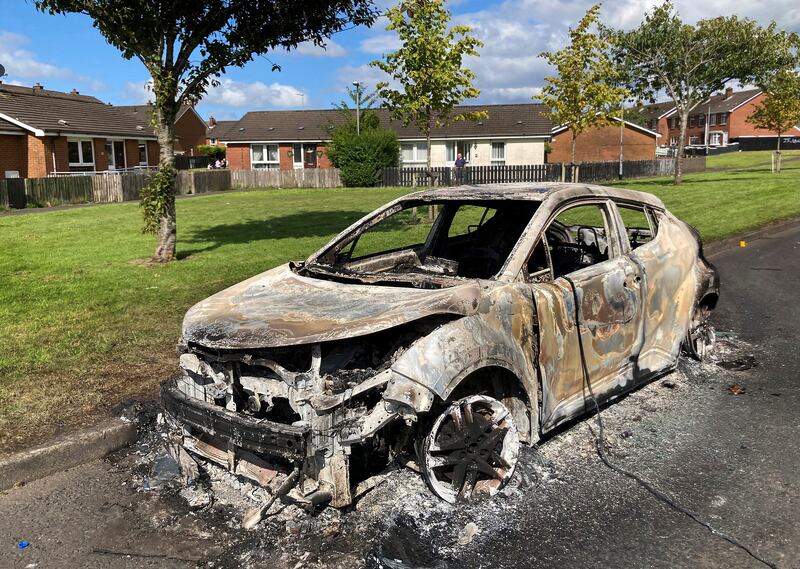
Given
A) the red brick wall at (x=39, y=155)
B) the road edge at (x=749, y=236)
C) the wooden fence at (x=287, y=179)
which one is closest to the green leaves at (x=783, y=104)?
the road edge at (x=749, y=236)

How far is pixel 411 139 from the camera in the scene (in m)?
46.0

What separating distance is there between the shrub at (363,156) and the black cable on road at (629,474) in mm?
31948

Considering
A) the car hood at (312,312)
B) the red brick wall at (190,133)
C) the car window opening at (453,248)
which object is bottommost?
the car hood at (312,312)

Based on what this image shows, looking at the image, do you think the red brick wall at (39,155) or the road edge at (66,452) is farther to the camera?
the red brick wall at (39,155)

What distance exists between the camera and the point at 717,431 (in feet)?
15.1

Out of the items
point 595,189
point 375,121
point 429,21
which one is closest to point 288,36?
point 429,21

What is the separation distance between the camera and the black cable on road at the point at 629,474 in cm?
327

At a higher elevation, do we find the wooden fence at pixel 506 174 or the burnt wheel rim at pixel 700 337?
the wooden fence at pixel 506 174

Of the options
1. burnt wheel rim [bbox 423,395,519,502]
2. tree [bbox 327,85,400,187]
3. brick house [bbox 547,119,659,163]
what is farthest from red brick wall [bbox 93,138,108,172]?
burnt wheel rim [bbox 423,395,519,502]

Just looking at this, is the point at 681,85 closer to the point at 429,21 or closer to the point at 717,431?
the point at 429,21

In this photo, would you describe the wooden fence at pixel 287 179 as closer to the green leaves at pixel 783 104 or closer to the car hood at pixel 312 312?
the green leaves at pixel 783 104

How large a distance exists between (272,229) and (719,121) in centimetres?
8356

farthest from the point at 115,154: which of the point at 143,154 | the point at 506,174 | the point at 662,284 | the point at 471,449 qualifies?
the point at 471,449

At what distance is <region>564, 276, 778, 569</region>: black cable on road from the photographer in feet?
10.7
